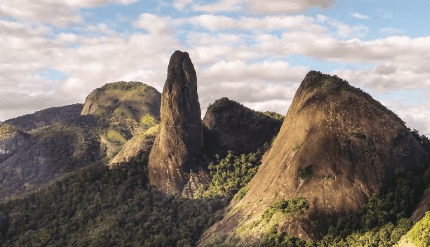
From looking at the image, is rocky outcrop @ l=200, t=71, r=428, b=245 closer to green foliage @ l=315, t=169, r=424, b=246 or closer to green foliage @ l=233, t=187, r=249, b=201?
green foliage @ l=315, t=169, r=424, b=246

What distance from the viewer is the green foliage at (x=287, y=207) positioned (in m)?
86.4

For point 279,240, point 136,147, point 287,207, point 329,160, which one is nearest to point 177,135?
point 136,147

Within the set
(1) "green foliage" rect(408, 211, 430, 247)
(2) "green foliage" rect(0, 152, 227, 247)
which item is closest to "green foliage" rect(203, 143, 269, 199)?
(2) "green foliage" rect(0, 152, 227, 247)

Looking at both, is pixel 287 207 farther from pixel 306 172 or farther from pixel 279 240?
pixel 306 172

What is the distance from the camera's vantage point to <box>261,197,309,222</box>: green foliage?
283 ft

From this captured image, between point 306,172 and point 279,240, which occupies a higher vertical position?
point 306,172

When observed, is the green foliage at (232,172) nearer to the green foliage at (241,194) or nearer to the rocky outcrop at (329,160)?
the green foliage at (241,194)

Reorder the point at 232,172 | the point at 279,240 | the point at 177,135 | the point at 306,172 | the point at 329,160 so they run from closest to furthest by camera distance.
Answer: the point at 279,240
the point at 329,160
the point at 306,172
the point at 177,135
the point at 232,172

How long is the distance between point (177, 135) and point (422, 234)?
6708 cm

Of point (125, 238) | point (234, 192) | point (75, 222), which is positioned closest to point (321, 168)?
point (234, 192)

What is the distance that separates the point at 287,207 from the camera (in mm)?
88250

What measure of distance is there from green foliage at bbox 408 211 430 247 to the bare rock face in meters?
61.1

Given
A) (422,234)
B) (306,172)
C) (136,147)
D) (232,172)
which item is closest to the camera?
(422,234)

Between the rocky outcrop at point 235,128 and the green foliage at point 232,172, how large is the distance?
11.3 feet
